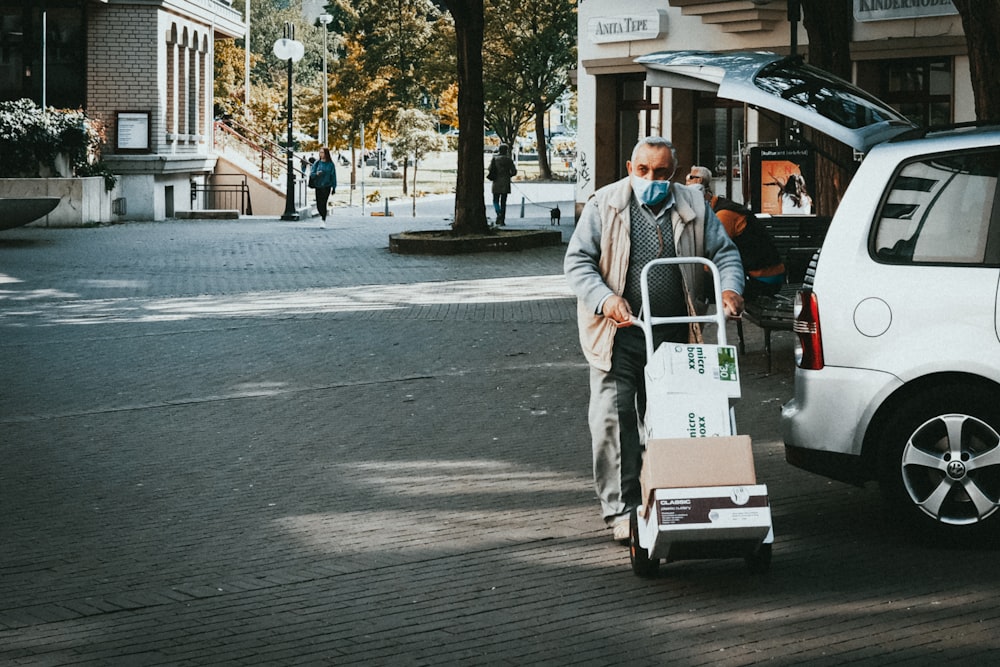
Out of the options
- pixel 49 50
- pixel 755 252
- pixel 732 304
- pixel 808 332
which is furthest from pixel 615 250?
pixel 49 50

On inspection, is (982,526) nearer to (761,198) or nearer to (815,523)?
(815,523)

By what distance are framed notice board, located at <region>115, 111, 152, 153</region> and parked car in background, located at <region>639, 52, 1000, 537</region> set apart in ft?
103

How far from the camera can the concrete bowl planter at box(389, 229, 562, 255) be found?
24.2m

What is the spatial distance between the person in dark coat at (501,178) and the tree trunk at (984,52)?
65.6 feet

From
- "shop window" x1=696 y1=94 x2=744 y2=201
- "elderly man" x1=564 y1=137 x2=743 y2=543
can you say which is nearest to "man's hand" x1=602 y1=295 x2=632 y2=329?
"elderly man" x1=564 y1=137 x2=743 y2=543

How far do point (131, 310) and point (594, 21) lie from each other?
15.5m

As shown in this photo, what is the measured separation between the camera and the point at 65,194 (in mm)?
30688

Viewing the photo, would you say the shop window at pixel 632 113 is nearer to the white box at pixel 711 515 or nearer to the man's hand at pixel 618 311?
the man's hand at pixel 618 311

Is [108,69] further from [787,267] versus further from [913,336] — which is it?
[913,336]

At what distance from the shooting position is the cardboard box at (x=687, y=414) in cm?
586

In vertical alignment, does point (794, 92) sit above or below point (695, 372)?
above

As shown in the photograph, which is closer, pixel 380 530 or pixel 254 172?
pixel 380 530

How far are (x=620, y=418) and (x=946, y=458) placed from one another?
4.54 ft

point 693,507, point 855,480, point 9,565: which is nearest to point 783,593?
point 693,507
